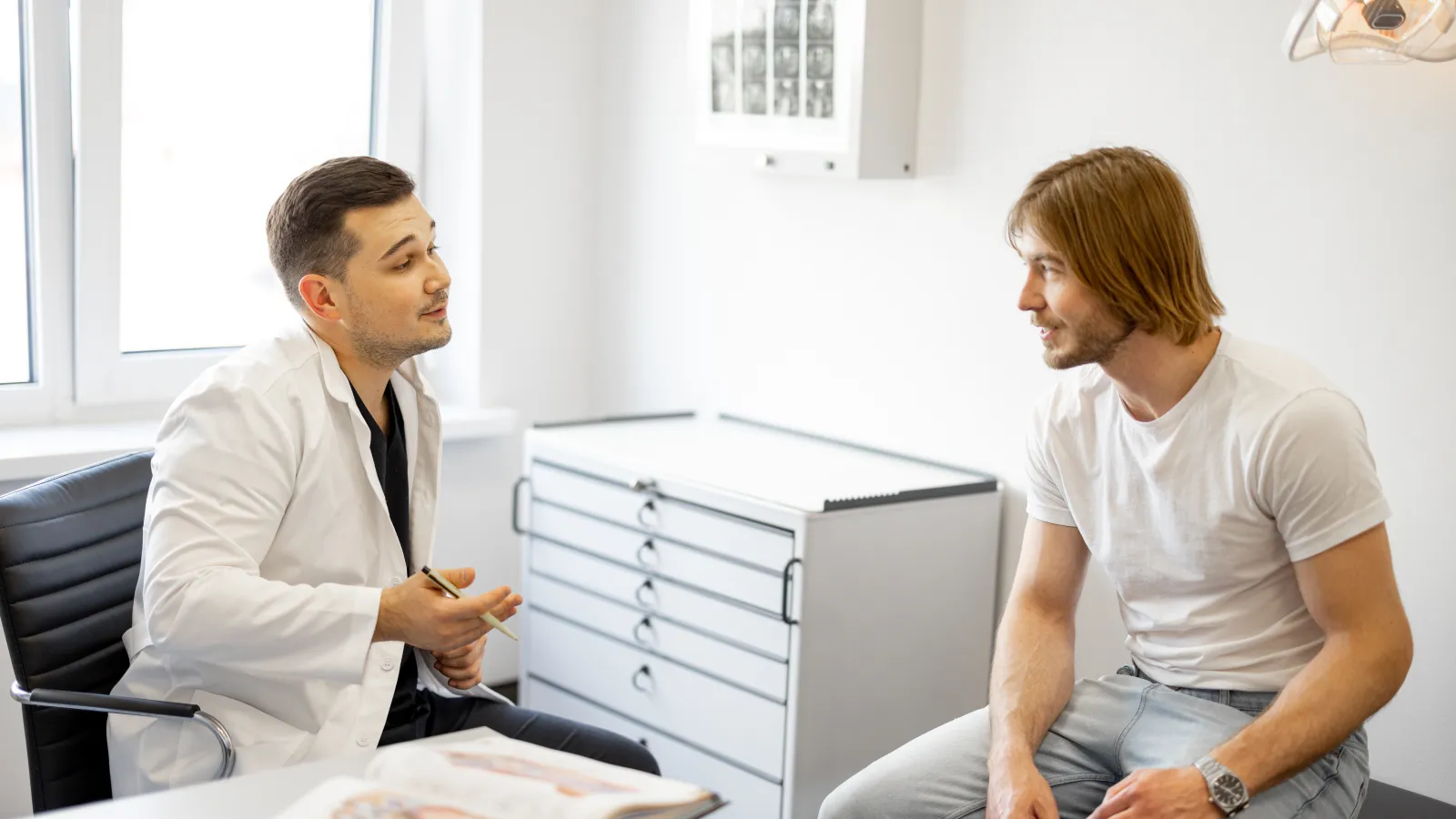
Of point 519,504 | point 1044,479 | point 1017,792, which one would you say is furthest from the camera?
point 519,504

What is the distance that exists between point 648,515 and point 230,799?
56.6 inches

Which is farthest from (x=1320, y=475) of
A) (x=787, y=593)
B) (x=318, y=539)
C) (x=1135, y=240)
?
(x=318, y=539)

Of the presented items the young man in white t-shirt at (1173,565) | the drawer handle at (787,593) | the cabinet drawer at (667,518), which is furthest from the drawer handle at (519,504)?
the young man in white t-shirt at (1173,565)

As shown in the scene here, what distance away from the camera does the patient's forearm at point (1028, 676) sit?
73.4 inches

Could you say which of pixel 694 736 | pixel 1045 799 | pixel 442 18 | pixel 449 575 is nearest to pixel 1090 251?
pixel 1045 799

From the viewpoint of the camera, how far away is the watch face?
1628 mm

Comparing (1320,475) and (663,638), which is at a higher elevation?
(1320,475)

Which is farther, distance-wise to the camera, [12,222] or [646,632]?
[12,222]

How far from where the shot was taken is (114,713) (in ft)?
5.77

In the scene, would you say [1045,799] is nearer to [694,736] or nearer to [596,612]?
[694,736]

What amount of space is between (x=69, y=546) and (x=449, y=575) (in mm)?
532

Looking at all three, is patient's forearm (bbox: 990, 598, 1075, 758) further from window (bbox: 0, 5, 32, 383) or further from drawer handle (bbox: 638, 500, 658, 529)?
window (bbox: 0, 5, 32, 383)

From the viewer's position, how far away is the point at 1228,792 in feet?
5.34

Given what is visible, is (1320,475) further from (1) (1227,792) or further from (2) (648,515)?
(2) (648,515)
